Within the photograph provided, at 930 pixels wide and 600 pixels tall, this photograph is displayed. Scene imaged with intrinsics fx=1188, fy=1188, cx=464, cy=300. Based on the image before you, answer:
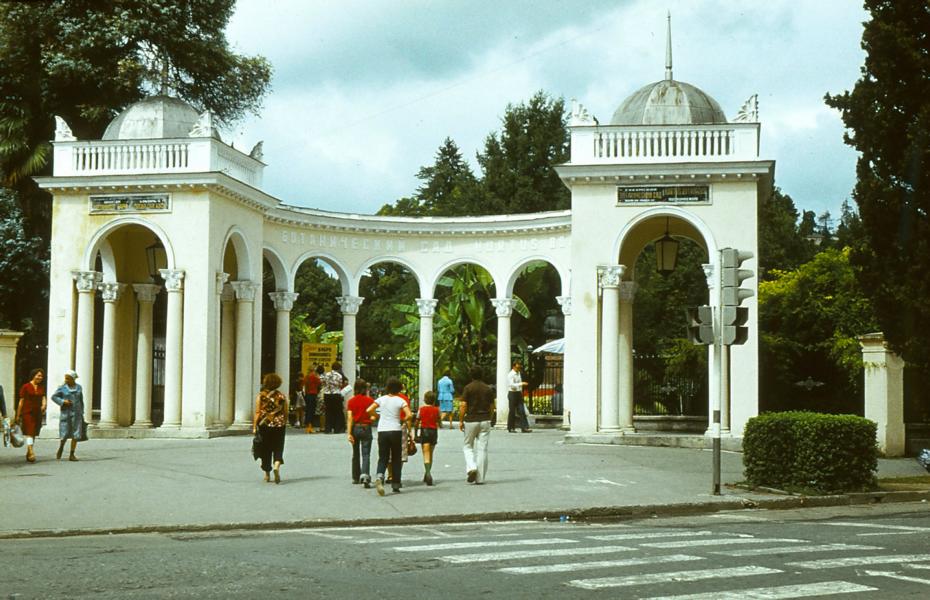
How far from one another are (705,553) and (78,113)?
3265 cm

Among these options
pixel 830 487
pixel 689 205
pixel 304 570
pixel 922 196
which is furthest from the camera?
pixel 689 205

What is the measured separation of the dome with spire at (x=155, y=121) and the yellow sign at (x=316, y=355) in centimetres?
775

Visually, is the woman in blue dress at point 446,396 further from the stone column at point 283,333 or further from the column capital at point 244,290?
the column capital at point 244,290

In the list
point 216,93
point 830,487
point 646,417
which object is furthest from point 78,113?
point 830,487

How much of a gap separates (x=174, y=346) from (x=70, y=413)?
22.7 ft

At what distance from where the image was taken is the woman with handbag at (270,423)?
60.3ft

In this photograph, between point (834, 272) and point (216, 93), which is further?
point (216, 93)

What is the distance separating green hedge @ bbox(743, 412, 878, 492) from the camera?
17375mm

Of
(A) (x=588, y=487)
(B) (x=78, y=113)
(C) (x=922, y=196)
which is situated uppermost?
(B) (x=78, y=113)

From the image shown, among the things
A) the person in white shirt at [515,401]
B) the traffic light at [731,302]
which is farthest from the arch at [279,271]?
the traffic light at [731,302]

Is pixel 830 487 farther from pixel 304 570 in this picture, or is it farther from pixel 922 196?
pixel 304 570

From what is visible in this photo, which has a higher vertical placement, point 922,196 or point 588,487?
point 922,196

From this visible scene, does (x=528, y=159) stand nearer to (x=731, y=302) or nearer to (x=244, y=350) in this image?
(x=244, y=350)

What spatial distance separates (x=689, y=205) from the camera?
27.1 metres
